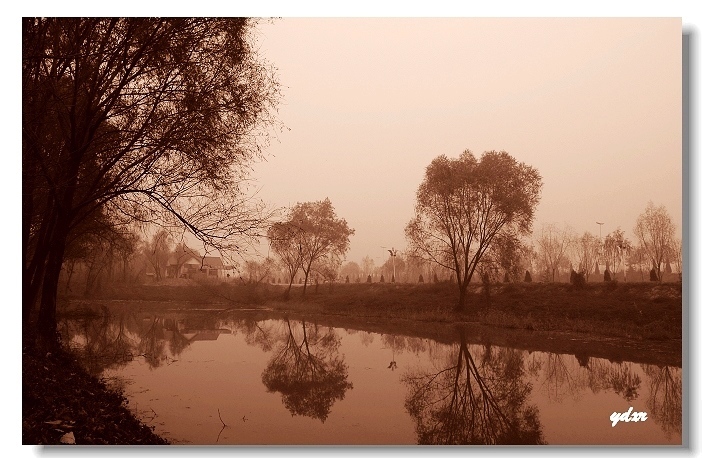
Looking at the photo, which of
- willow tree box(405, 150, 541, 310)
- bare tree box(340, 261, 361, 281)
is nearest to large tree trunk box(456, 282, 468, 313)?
willow tree box(405, 150, 541, 310)

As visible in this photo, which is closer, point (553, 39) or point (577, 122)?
point (553, 39)

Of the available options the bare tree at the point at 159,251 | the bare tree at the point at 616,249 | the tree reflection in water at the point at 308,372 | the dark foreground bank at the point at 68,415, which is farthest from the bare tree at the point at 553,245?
the dark foreground bank at the point at 68,415

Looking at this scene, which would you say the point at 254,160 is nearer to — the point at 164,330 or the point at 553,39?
the point at 553,39

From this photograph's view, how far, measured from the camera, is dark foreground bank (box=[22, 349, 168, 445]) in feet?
16.3

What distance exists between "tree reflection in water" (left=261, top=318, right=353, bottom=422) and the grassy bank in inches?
21.7

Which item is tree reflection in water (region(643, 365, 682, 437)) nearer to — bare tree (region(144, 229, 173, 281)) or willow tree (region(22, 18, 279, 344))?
willow tree (region(22, 18, 279, 344))

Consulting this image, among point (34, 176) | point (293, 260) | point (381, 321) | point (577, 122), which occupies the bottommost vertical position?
point (381, 321)

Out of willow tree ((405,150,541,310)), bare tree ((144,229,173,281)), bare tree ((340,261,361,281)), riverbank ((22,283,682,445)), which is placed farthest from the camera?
bare tree ((340,261,361,281))

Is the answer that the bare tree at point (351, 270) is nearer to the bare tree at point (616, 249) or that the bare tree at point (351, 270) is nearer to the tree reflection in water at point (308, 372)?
the tree reflection in water at point (308, 372)

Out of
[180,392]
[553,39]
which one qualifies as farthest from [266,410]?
[553,39]

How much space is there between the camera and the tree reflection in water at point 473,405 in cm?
534

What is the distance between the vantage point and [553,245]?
766 cm

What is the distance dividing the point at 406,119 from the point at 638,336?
509 cm

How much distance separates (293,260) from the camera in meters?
7.14
